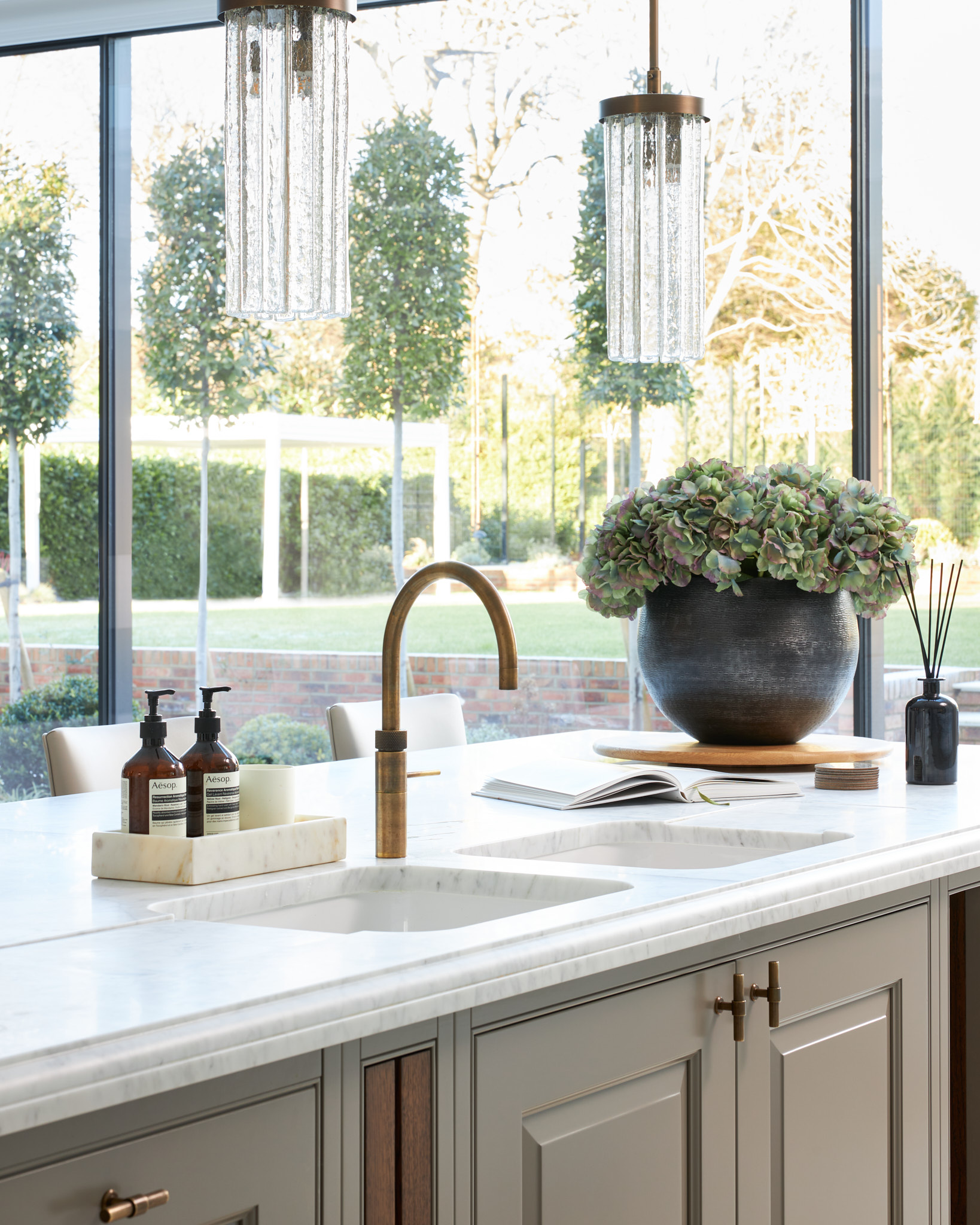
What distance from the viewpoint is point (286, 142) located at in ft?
5.32

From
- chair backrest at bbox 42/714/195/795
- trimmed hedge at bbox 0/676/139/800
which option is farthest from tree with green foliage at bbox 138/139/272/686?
chair backrest at bbox 42/714/195/795

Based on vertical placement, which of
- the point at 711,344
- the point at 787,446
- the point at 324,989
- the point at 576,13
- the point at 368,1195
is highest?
the point at 576,13

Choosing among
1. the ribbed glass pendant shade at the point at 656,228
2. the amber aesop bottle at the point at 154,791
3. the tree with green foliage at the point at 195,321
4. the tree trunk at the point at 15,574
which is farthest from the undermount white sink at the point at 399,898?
the tree trunk at the point at 15,574

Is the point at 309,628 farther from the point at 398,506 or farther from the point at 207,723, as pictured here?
the point at 207,723

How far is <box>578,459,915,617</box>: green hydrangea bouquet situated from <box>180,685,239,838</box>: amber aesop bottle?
1013 mm

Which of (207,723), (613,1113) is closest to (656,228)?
(207,723)

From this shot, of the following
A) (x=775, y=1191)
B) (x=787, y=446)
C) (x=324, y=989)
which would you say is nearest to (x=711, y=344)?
(x=787, y=446)

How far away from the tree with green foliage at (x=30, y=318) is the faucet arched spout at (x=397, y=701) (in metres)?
3.32

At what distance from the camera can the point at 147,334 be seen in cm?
462

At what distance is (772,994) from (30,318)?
3828mm

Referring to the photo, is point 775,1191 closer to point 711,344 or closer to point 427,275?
point 711,344

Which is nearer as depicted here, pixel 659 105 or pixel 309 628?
pixel 659 105

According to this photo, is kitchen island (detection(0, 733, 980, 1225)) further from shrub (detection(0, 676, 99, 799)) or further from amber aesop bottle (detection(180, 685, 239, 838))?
shrub (detection(0, 676, 99, 799))

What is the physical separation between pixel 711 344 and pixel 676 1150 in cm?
306
